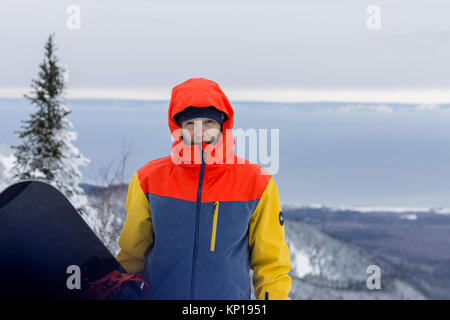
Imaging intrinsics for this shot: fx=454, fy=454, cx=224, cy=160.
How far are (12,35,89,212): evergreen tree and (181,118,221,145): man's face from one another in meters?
14.6

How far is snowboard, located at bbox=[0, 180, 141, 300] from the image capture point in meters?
2.19

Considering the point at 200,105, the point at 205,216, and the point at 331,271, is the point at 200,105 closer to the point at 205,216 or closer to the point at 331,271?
the point at 205,216

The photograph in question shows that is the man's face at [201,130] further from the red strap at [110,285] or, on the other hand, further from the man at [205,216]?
the red strap at [110,285]

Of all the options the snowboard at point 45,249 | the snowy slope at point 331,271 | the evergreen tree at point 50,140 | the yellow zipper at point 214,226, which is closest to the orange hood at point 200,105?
the yellow zipper at point 214,226

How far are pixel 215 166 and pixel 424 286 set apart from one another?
2194 inches

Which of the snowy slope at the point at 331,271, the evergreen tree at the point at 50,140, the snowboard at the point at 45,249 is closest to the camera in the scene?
the snowboard at the point at 45,249

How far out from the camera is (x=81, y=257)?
2.33m

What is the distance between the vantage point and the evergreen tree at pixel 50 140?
16.2 metres

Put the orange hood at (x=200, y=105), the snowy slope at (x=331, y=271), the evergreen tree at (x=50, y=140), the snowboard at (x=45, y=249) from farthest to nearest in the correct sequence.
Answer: the snowy slope at (x=331, y=271) → the evergreen tree at (x=50, y=140) → the orange hood at (x=200, y=105) → the snowboard at (x=45, y=249)

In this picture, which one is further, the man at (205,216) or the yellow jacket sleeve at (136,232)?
the yellow jacket sleeve at (136,232)

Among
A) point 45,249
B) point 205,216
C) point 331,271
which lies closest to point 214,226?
point 205,216

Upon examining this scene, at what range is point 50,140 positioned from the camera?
16.4m

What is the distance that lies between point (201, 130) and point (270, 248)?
2.28ft
